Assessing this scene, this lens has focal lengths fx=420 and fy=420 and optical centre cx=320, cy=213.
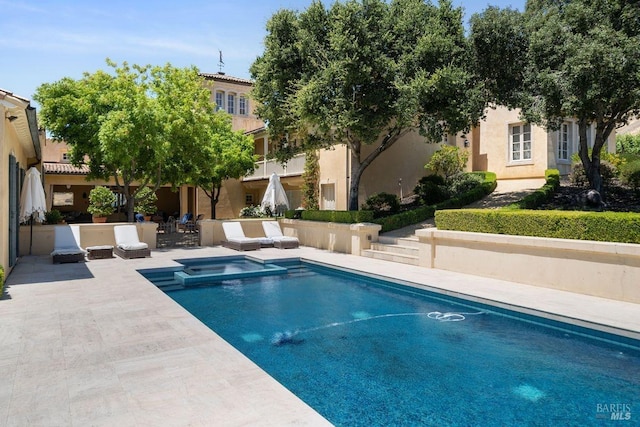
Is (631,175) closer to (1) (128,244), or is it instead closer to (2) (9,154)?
(1) (128,244)

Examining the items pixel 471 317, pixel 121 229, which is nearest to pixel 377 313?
pixel 471 317

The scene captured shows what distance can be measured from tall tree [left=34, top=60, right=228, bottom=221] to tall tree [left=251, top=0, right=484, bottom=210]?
3.85 meters

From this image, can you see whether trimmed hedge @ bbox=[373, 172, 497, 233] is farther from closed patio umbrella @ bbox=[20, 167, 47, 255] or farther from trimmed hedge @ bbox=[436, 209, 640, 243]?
closed patio umbrella @ bbox=[20, 167, 47, 255]

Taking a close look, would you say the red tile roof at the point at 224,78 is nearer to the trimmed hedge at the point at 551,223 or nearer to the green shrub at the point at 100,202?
the green shrub at the point at 100,202

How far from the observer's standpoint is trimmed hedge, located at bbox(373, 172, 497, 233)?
1769cm

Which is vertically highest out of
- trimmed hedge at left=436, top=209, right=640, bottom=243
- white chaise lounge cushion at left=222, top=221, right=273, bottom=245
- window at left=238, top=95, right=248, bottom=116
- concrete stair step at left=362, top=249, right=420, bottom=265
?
window at left=238, top=95, right=248, bottom=116

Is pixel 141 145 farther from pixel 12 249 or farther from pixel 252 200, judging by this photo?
pixel 252 200

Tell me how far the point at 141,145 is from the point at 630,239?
1567 centimetres

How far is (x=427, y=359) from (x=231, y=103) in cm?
3409

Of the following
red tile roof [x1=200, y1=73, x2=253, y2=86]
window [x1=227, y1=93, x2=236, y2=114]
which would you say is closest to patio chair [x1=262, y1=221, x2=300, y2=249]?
window [x1=227, y1=93, x2=236, y2=114]

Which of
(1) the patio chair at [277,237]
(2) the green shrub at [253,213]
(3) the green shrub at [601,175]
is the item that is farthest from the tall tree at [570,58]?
(2) the green shrub at [253,213]

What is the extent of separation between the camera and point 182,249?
1805cm

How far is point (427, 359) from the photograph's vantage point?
651cm

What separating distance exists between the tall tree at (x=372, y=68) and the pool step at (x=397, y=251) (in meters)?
4.12
